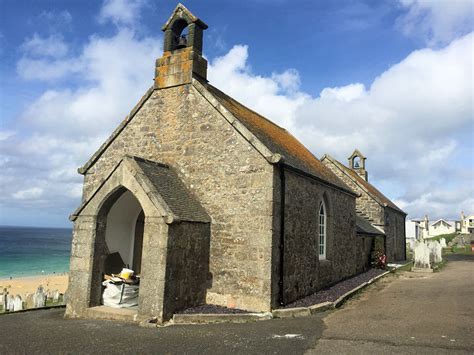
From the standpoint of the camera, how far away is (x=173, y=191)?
11.7 metres

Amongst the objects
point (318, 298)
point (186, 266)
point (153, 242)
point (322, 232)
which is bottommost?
point (318, 298)

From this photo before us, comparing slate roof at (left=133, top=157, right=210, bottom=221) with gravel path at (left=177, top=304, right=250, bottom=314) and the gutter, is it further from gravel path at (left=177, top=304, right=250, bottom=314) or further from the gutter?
the gutter

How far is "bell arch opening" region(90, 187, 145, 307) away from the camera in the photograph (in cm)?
1167

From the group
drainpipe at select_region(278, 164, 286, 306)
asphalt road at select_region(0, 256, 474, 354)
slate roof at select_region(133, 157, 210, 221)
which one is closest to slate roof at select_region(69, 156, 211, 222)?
slate roof at select_region(133, 157, 210, 221)

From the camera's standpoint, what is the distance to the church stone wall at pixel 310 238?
1216cm

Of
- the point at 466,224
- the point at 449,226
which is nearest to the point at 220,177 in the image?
the point at 466,224

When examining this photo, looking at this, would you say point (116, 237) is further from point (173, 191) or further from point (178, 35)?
point (178, 35)

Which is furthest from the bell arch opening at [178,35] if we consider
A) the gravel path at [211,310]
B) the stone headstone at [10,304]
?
the stone headstone at [10,304]

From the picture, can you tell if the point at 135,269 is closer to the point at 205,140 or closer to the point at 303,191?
the point at 205,140

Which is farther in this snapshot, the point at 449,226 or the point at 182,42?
the point at 449,226

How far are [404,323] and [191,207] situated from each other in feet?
21.6

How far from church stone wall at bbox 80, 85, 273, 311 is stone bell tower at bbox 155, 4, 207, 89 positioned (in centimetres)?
48

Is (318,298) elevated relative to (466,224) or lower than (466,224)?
lower

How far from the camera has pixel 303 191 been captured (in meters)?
13.3
